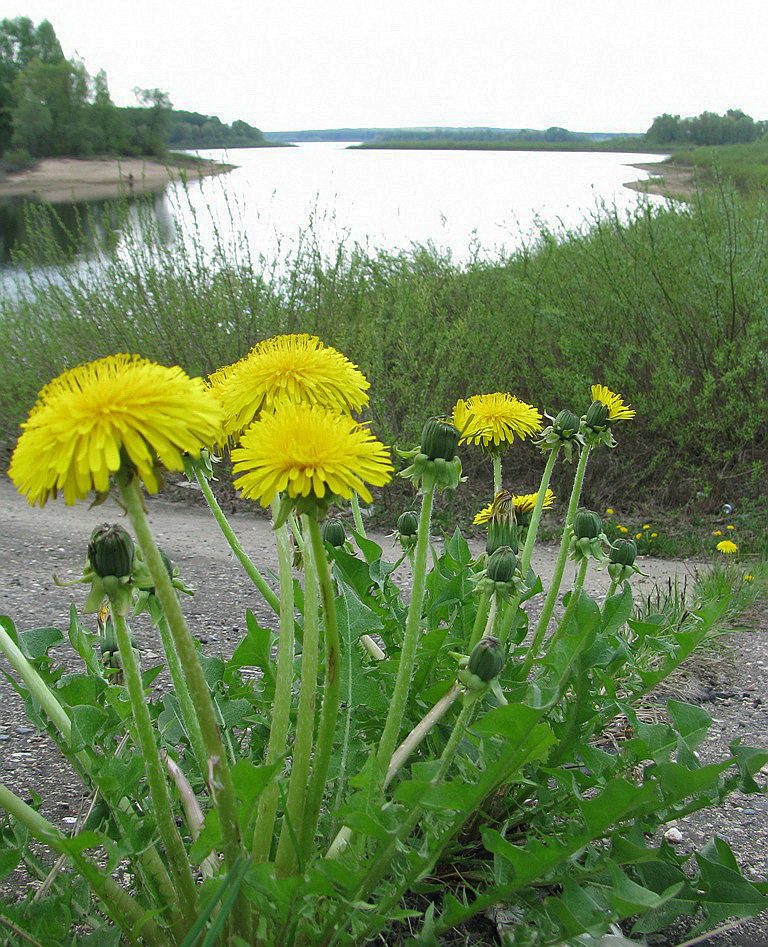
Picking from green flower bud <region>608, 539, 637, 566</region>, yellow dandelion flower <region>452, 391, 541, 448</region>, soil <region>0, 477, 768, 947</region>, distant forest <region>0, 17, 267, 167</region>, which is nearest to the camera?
yellow dandelion flower <region>452, 391, 541, 448</region>

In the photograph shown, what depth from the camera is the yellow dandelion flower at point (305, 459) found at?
42.0 inches

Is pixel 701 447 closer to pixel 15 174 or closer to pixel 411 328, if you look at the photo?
pixel 411 328

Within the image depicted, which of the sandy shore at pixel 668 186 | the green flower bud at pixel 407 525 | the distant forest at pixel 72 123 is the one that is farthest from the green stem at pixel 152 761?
the distant forest at pixel 72 123

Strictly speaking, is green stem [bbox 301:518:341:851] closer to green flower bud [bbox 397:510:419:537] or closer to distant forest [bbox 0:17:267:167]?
green flower bud [bbox 397:510:419:537]

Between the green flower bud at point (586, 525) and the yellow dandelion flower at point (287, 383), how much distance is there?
0.68 m

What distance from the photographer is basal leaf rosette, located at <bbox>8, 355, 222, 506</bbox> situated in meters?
0.94

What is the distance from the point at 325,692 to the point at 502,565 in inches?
14.8

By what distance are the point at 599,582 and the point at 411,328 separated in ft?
8.67

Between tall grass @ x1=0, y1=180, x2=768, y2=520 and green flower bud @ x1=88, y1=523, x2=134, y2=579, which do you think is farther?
tall grass @ x1=0, y1=180, x2=768, y2=520

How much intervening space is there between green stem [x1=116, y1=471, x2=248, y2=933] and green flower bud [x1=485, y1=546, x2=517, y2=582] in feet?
1.81

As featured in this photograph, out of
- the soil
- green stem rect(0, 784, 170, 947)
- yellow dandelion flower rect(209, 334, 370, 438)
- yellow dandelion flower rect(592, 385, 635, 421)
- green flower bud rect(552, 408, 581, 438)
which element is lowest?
the soil

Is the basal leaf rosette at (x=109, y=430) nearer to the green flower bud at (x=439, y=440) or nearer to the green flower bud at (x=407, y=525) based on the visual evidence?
the green flower bud at (x=439, y=440)

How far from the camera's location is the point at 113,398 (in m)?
0.99

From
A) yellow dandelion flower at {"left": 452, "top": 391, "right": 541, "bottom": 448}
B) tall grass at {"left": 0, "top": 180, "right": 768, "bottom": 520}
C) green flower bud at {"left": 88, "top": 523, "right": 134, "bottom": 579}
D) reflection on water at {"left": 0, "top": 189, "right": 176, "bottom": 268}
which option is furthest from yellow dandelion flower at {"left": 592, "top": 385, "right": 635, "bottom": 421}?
reflection on water at {"left": 0, "top": 189, "right": 176, "bottom": 268}
